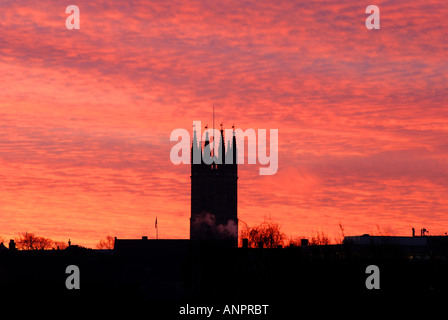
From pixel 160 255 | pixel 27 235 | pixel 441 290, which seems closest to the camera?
pixel 441 290

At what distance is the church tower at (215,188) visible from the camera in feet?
566

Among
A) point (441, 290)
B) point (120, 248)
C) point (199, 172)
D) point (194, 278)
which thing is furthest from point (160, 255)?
point (441, 290)

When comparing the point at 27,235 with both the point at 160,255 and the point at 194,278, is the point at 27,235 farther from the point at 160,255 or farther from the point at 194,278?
the point at 194,278

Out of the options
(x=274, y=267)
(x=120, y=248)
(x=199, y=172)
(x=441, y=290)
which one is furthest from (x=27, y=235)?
(x=441, y=290)

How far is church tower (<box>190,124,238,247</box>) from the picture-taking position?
17262 centimetres

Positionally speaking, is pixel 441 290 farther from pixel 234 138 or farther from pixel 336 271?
pixel 234 138

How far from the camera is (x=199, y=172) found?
17575 centimetres

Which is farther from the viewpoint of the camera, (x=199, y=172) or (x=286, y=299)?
(x=199, y=172)

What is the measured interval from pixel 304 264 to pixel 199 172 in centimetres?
11102

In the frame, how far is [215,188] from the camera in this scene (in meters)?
175

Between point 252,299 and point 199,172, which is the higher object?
point 199,172
